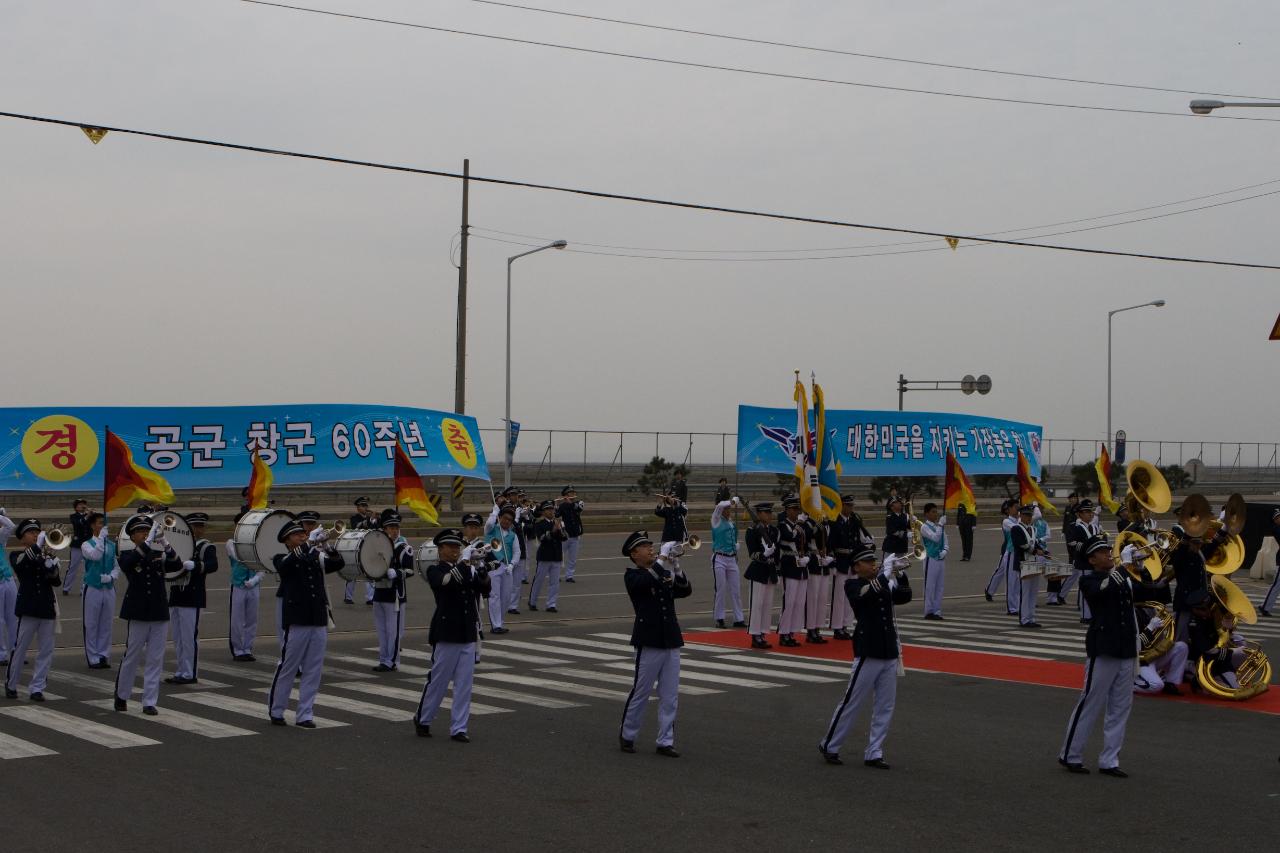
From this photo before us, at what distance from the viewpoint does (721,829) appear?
866 cm

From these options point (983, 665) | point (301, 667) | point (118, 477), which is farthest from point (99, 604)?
point (983, 665)

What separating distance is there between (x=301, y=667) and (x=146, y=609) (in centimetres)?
171

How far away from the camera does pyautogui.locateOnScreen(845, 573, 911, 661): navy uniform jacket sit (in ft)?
35.9

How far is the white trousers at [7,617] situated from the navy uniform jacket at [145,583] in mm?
3260

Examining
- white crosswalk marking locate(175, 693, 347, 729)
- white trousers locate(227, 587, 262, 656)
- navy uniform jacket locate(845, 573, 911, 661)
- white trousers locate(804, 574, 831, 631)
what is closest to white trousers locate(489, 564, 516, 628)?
white trousers locate(227, 587, 262, 656)

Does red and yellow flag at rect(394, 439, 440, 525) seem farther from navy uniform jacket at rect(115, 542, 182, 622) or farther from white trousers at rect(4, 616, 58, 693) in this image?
white trousers at rect(4, 616, 58, 693)

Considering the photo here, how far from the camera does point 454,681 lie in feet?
38.9

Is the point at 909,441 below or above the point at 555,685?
above

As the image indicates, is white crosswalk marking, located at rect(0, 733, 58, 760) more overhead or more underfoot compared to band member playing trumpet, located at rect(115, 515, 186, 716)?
more underfoot

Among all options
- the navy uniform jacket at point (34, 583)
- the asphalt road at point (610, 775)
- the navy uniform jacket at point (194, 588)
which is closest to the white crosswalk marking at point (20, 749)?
the asphalt road at point (610, 775)

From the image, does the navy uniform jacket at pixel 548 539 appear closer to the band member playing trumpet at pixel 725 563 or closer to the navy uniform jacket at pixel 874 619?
the band member playing trumpet at pixel 725 563

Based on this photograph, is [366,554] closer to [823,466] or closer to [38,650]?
[38,650]

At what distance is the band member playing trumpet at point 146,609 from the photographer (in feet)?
42.4

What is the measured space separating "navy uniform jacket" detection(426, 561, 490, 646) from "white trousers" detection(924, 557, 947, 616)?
1187cm
